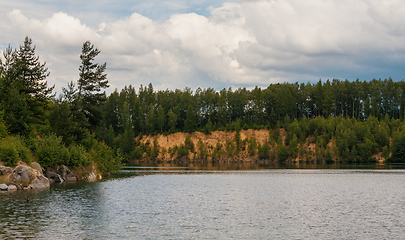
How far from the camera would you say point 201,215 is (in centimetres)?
3503

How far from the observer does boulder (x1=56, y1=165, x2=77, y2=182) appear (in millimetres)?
65750

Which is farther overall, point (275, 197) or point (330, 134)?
point (330, 134)

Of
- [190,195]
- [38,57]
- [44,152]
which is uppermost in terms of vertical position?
[38,57]

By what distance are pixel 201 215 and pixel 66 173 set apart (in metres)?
40.3

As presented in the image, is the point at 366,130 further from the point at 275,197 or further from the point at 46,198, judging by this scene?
the point at 46,198

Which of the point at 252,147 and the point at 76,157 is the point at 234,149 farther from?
the point at 76,157

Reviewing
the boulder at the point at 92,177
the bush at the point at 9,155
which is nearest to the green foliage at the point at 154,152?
the boulder at the point at 92,177

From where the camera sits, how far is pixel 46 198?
143ft

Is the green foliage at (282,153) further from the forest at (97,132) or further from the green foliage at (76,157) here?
the green foliage at (76,157)

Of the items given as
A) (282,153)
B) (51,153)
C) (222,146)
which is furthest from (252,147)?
(51,153)

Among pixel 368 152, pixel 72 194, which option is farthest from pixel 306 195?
pixel 368 152

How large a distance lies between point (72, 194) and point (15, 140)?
16.2 m

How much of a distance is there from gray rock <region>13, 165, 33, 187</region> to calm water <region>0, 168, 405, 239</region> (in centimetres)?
420

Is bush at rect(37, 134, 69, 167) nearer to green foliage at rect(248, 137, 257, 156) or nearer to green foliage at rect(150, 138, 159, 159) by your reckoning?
green foliage at rect(150, 138, 159, 159)
